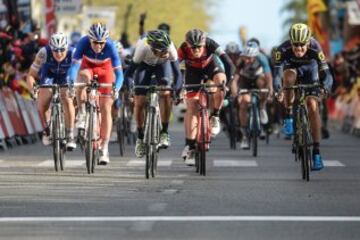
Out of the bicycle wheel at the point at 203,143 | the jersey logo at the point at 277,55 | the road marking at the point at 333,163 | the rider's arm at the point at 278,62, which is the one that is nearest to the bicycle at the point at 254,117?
the road marking at the point at 333,163

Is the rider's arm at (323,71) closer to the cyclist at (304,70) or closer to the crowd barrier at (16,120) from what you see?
the cyclist at (304,70)

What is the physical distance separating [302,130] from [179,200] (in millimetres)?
3850

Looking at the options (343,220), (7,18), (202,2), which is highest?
(202,2)

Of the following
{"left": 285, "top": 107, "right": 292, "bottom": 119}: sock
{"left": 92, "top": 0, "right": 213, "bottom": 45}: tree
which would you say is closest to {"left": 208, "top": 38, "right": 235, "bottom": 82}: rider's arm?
{"left": 285, "top": 107, "right": 292, "bottom": 119}: sock

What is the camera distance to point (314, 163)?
20.0 meters

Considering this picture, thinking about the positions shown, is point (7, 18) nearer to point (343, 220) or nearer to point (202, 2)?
point (343, 220)

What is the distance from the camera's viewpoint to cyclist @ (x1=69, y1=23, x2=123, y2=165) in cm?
2105

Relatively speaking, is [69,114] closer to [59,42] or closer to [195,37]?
[59,42]

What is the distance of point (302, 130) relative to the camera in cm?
1944

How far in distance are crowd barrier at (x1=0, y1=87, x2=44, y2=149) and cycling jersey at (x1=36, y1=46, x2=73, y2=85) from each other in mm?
4989

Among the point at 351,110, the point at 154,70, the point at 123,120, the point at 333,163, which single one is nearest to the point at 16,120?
the point at 123,120

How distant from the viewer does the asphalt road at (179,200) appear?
12.9 m

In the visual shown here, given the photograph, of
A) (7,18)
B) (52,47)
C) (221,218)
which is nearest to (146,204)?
(221,218)

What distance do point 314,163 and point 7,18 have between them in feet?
51.7
